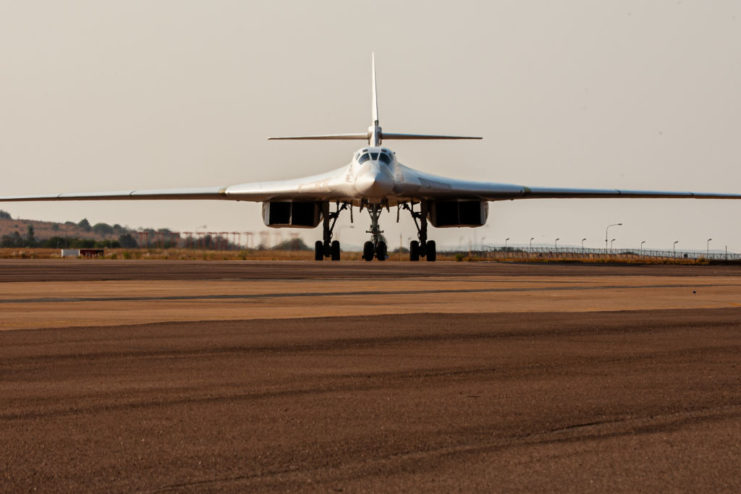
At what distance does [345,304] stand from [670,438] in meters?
6.53

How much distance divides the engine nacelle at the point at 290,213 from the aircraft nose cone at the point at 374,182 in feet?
18.8

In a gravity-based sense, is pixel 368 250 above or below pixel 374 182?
below

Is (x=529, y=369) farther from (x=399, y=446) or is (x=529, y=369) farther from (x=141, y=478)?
(x=141, y=478)

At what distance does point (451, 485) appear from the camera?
2.73 meters

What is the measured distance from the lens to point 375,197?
30641 mm

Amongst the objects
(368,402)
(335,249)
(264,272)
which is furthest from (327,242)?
(368,402)

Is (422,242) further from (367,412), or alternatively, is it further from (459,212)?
(367,412)

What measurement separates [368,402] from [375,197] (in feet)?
87.9

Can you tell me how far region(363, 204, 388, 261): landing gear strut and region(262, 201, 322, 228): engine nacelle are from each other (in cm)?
315

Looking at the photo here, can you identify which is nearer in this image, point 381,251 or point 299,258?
point 381,251

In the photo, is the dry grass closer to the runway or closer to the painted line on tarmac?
the painted line on tarmac

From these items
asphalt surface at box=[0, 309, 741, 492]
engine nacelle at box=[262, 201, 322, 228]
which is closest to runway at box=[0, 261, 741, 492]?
asphalt surface at box=[0, 309, 741, 492]

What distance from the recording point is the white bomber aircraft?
104ft

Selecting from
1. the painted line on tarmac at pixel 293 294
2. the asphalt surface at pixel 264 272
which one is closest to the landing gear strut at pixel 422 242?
the asphalt surface at pixel 264 272
